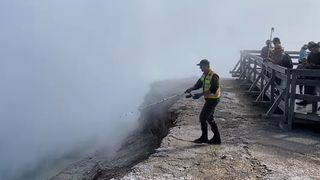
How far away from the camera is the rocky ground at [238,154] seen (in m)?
8.05

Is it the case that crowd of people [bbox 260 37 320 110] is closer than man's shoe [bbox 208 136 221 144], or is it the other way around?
man's shoe [bbox 208 136 221 144]

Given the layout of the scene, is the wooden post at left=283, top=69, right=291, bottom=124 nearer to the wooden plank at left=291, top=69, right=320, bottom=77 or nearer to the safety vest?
the wooden plank at left=291, top=69, right=320, bottom=77

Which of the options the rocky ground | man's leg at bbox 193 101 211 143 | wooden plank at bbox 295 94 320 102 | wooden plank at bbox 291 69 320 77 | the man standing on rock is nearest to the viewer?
the rocky ground

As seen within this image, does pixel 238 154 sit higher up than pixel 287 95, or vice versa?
pixel 287 95

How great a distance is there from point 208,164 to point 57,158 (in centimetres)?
1503

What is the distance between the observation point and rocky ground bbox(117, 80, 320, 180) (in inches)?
317

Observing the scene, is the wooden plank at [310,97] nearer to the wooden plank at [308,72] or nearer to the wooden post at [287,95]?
the wooden post at [287,95]

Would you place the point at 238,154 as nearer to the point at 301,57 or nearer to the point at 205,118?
the point at 205,118

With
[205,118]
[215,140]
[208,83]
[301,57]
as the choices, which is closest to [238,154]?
[215,140]

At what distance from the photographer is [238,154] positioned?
9211 millimetres

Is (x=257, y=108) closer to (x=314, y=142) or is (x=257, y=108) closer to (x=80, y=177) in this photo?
(x=314, y=142)

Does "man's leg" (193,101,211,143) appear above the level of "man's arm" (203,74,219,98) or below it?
below

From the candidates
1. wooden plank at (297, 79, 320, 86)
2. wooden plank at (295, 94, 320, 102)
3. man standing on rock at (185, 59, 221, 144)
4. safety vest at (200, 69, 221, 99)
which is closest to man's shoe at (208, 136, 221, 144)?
man standing on rock at (185, 59, 221, 144)

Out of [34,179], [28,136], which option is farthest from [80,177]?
[28,136]
